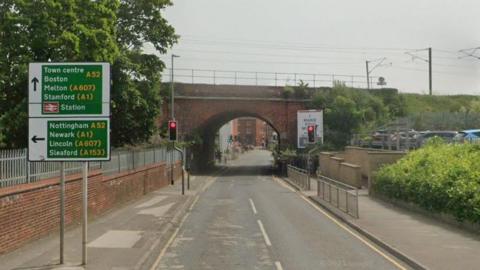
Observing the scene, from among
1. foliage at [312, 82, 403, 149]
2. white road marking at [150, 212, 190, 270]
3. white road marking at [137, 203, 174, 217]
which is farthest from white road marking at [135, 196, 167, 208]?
foliage at [312, 82, 403, 149]

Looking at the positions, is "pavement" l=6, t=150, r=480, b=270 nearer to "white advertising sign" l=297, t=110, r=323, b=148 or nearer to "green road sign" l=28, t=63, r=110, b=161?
"green road sign" l=28, t=63, r=110, b=161

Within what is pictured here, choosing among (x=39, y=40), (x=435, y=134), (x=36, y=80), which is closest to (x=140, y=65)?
(x=39, y=40)

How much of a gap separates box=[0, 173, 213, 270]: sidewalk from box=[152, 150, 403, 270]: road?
0.47 metres

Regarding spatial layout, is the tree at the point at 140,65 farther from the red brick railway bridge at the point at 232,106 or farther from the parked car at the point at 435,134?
the red brick railway bridge at the point at 232,106

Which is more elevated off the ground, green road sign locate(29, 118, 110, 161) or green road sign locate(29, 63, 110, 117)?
green road sign locate(29, 63, 110, 117)

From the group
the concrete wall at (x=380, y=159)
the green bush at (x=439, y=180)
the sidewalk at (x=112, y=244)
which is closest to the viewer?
the sidewalk at (x=112, y=244)

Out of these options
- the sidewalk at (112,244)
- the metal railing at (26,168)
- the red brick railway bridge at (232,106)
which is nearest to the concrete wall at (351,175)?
the sidewalk at (112,244)

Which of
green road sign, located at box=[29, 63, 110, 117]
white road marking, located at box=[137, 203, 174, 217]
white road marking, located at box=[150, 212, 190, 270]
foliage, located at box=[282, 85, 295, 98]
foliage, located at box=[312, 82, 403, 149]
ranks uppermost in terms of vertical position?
foliage, located at box=[282, 85, 295, 98]

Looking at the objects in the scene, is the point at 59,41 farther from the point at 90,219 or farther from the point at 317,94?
the point at 317,94

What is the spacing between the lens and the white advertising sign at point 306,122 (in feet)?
195

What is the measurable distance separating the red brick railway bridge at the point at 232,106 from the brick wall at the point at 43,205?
38.6 m

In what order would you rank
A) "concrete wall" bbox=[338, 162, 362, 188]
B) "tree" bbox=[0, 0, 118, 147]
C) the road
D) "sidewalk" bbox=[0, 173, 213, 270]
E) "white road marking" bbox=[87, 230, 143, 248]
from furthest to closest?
1. "concrete wall" bbox=[338, 162, 362, 188]
2. "tree" bbox=[0, 0, 118, 147]
3. "white road marking" bbox=[87, 230, 143, 248]
4. the road
5. "sidewalk" bbox=[0, 173, 213, 270]

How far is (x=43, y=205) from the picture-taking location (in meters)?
16.1

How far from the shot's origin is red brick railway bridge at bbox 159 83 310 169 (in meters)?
64.5
